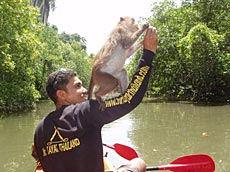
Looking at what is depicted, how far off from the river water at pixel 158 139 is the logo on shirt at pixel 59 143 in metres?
3.29

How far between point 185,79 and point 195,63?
7.43 ft

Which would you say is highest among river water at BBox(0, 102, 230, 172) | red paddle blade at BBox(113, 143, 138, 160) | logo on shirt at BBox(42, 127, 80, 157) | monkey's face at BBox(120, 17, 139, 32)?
monkey's face at BBox(120, 17, 139, 32)

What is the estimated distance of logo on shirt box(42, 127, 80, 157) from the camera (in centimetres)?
179

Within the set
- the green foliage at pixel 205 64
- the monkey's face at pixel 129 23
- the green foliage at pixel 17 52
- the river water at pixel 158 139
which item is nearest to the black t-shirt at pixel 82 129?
the monkey's face at pixel 129 23

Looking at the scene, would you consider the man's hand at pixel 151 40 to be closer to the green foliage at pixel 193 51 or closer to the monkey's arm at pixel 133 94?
the monkey's arm at pixel 133 94

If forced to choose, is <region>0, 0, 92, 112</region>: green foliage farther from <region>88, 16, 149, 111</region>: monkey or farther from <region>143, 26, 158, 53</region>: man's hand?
<region>143, 26, 158, 53</region>: man's hand

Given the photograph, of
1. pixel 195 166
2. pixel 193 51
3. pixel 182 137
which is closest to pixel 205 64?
pixel 193 51

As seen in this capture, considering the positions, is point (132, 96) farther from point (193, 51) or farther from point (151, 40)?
point (193, 51)

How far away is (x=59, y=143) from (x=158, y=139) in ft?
17.6

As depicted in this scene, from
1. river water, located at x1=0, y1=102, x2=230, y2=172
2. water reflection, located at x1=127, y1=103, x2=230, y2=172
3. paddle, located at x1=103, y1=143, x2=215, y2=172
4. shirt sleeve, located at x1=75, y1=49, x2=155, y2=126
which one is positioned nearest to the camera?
shirt sleeve, located at x1=75, y1=49, x2=155, y2=126

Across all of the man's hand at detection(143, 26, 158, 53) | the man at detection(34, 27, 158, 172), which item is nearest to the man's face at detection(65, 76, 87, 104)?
the man at detection(34, 27, 158, 172)

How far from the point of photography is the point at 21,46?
42.3ft

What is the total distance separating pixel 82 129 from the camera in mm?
1776

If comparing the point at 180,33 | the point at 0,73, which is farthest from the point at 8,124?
the point at 180,33
